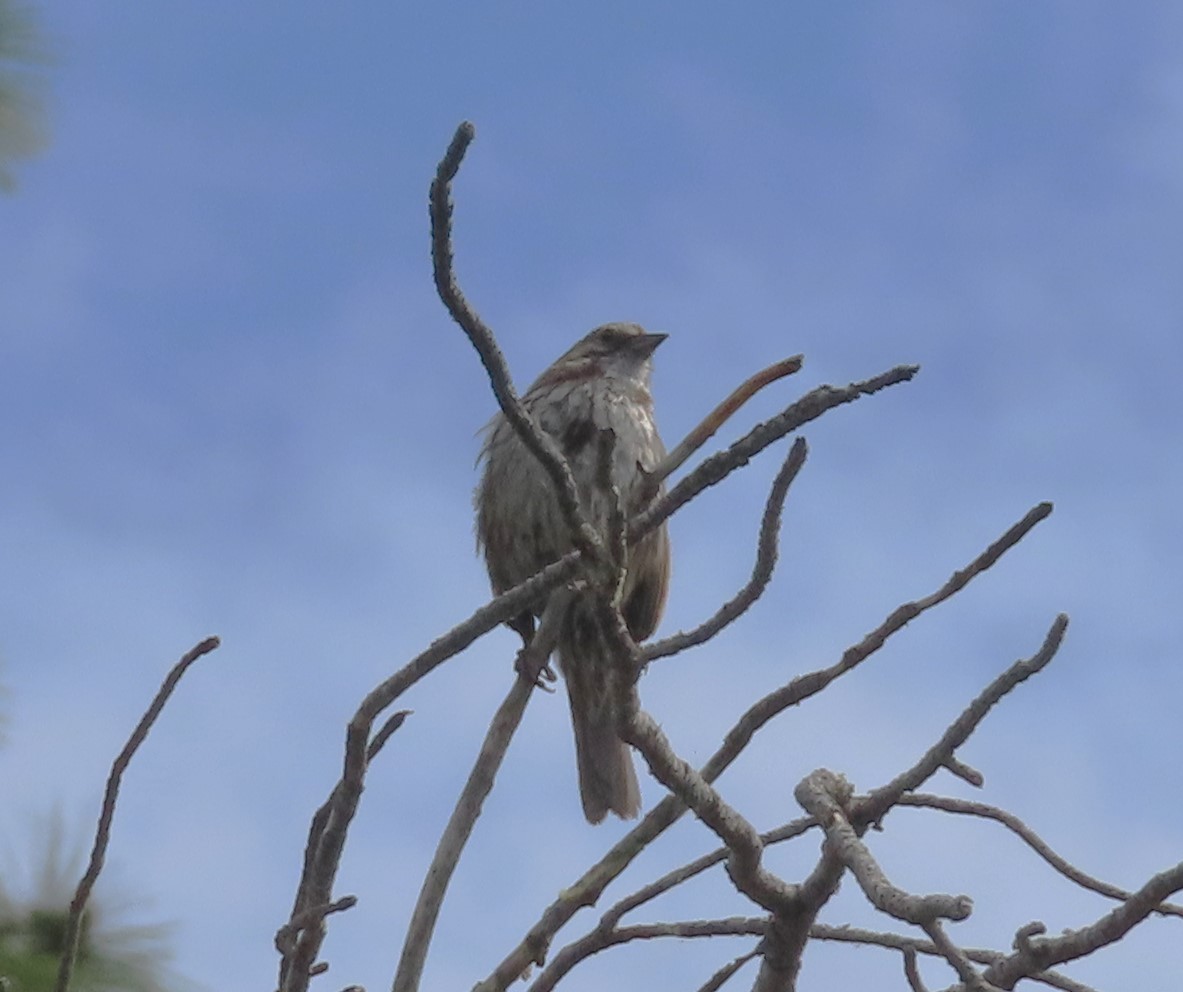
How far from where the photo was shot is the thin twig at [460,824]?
2.47 metres

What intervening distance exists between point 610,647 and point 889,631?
55cm

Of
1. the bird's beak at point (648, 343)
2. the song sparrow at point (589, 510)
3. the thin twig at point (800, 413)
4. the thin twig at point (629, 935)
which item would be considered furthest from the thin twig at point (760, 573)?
the bird's beak at point (648, 343)

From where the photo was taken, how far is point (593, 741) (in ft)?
19.3

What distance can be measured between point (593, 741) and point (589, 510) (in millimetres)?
831

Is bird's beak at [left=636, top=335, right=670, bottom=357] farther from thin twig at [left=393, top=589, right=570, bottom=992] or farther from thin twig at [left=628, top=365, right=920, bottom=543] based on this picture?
thin twig at [left=628, top=365, right=920, bottom=543]

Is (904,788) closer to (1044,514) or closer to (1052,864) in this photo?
(1044,514)

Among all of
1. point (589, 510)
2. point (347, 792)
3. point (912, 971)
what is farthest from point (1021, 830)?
point (589, 510)

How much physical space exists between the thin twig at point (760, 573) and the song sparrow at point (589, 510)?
Result: 2728 mm

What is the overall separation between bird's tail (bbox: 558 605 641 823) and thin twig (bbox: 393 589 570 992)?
8.37 feet

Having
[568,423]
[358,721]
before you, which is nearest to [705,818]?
[358,721]

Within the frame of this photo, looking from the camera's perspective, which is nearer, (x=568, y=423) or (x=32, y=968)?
(x=32, y=968)

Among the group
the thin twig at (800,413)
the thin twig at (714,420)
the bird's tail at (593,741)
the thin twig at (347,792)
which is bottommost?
the thin twig at (347,792)

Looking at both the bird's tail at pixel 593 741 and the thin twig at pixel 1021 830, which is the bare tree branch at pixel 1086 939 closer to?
the thin twig at pixel 1021 830

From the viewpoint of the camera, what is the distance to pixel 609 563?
2.50 metres
